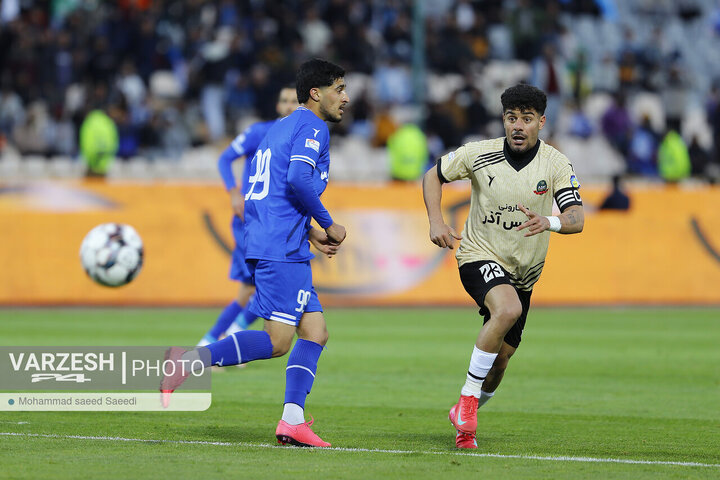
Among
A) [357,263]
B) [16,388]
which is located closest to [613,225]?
[357,263]

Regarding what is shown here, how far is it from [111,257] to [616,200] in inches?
415

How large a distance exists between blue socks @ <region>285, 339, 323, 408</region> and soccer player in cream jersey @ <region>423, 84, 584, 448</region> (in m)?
0.92

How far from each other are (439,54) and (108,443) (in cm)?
2157

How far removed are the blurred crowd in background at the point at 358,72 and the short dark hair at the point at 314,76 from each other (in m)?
15.7

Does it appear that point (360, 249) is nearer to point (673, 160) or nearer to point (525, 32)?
point (673, 160)

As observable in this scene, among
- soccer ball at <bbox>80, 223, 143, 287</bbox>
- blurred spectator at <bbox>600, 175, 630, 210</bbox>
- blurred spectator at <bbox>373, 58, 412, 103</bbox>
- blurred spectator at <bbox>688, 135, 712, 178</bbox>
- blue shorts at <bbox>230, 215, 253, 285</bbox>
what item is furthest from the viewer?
blurred spectator at <bbox>373, 58, 412, 103</bbox>

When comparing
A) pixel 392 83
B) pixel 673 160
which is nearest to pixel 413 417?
pixel 673 160

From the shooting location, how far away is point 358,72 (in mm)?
26594

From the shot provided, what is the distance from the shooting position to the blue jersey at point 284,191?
23.8 feet

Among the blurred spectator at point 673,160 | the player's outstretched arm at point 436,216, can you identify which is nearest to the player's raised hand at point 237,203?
the player's outstretched arm at point 436,216

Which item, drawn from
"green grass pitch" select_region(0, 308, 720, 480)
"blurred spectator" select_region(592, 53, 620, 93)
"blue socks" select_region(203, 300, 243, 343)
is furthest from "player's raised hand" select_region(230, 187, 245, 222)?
"blurred spectator" select_region(592, 53, 620, 93)

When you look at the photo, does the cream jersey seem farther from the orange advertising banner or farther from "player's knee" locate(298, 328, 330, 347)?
the orange advertising banner

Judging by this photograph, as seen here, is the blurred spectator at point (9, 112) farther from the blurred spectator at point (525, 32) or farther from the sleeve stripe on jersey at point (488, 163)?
the sleeve stripe on jersey at point (488, 163)

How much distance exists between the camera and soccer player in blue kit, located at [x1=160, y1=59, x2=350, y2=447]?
717 centimetres
